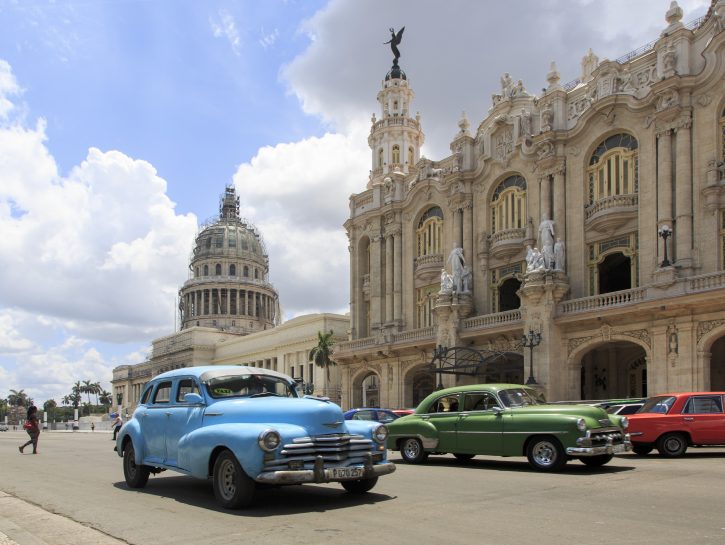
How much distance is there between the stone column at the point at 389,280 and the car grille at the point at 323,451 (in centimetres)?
3563

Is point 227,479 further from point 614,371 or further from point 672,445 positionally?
point 614,371

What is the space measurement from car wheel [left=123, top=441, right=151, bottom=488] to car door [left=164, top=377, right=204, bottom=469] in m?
1.08

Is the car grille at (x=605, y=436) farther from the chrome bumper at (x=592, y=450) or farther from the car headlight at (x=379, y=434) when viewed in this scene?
the car headlight at (x=379, y=434)

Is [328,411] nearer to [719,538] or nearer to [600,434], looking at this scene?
[719,538]

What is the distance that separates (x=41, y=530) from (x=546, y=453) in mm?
8792

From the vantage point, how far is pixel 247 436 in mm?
9359

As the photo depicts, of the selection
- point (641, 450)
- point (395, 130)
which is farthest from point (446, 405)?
point (395, 130)

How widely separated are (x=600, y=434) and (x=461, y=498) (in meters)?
4.48

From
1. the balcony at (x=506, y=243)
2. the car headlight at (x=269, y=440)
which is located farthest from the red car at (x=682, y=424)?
the balcony at (x=506, y=243)

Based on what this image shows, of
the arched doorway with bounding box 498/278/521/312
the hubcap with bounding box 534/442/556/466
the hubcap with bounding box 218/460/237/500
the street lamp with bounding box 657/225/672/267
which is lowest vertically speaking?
the hubcap with bounding box 534/442/556/466

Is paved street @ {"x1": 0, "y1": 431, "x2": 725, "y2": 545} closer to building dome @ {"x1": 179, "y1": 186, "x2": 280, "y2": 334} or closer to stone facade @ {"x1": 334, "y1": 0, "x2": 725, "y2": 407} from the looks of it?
stone facade @ {"x1": 334, "y1": 0, "x2": 725, "y2": 407}

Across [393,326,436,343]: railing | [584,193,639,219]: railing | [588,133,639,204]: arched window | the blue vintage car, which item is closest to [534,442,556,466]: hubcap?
the blue vintage car

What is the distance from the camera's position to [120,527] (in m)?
8.70

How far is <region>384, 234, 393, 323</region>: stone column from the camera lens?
151ft
